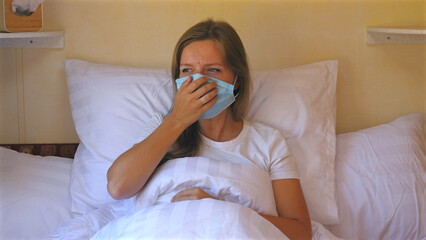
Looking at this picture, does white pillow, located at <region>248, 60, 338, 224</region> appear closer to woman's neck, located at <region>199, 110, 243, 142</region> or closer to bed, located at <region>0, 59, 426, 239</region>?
bed, located at <region>0, 59, 426, 239</region>

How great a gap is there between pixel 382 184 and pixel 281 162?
382mm

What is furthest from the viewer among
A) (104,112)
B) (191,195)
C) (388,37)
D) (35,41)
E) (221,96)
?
(388,37)

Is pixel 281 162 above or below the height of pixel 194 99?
below

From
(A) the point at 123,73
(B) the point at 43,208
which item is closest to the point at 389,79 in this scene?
(A) the point at 123,73

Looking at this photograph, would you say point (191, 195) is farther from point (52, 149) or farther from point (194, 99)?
point (52, 149)

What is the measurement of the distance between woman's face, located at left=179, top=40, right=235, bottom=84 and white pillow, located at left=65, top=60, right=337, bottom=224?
26 centimetres

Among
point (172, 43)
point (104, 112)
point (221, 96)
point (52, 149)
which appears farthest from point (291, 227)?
point (52, 149)

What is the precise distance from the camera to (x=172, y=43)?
1885mm

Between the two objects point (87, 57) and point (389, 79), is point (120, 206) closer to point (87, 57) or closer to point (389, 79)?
point (87, 57)

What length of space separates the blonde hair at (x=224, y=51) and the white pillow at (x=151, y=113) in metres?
0.19

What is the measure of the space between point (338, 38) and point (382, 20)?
0.56ft

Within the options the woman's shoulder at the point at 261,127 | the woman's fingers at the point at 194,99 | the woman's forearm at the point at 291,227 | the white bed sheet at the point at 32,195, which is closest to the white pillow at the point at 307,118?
the woman's shoulder at the point at 261,127

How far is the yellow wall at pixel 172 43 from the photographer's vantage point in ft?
6.11

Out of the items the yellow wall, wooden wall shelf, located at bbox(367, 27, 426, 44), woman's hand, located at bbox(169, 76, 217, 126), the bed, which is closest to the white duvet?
the bed
